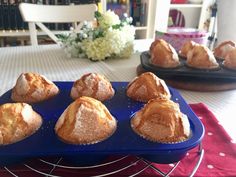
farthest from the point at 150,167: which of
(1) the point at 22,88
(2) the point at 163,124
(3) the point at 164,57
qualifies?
(3) the point at 164,57

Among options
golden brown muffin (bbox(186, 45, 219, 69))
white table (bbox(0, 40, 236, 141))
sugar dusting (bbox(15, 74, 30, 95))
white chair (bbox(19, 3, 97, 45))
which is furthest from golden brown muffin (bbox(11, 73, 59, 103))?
white chair (bbox(19, 3, 97, 45))

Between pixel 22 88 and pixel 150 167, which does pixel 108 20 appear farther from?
pixel 150 167

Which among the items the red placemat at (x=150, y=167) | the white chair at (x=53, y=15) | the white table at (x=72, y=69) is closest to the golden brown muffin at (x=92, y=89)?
the red placemat at (x=150, y=167)

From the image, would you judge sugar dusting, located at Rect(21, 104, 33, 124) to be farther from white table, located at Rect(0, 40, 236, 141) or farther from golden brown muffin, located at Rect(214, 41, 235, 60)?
golden brown muffin, located at Rect(214, 41, 235, 60)

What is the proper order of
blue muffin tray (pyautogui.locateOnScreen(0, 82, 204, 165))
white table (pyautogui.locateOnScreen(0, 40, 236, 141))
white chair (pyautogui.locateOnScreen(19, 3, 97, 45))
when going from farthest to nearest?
white chair (pyautogui.locateOnScreen(19, 3, 97, 45)) < white table (pyautogui.locateOnScreen(0, 40, 236, 141)) < blue muffin tray (pyautogui.locateOnScreen(0, 82, 204, 165))

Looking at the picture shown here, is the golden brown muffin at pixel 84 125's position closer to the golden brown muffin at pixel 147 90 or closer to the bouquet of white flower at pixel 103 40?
the golden brown muffin at pixel 147 90

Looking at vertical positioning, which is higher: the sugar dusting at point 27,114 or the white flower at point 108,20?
the white flower at point 108,20
